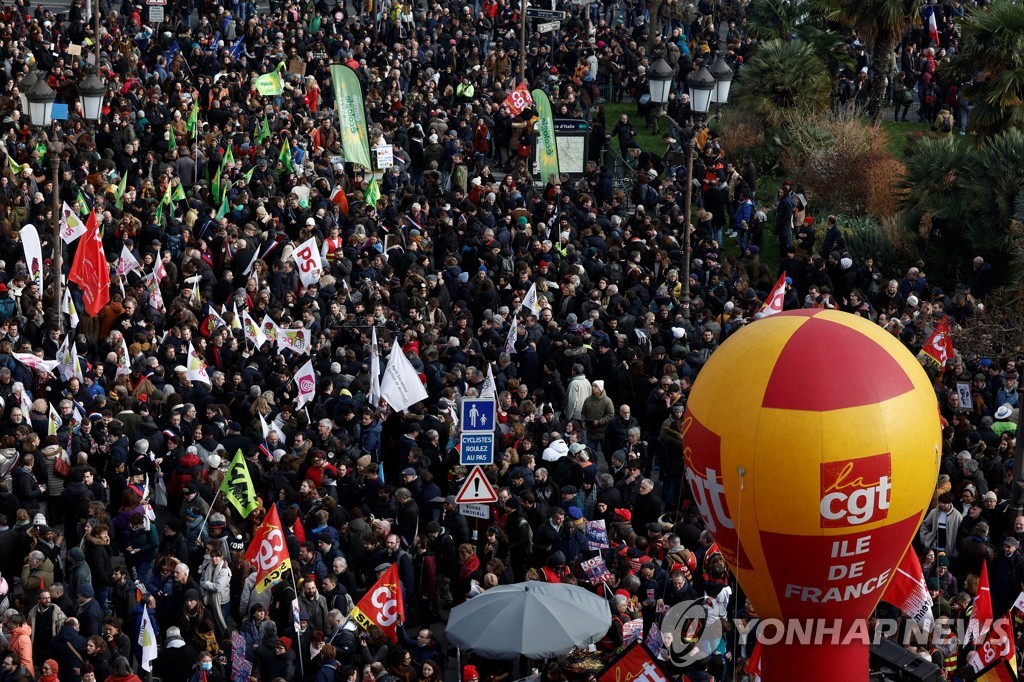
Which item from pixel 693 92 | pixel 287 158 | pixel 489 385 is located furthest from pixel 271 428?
pixel 287 158

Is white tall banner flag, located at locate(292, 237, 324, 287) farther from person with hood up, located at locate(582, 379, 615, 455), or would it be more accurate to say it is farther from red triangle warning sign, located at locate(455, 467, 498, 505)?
red triangle warning sign, located at locate(455, 467, 498, 505)

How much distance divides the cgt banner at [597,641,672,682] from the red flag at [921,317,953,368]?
934 centimetres

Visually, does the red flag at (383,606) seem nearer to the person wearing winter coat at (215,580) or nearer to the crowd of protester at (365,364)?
the crowd of protester at (365,364)

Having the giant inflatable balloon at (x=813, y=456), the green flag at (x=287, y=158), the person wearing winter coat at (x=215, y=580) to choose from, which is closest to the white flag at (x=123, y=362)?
the person wearing winter coat at (x=215, y=580)

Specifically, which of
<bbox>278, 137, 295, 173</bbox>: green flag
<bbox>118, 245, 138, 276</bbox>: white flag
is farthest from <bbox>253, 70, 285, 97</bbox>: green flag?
<bbox>118, 245, 138, 276</bbox>: white flag

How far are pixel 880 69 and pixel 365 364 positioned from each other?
17769mm

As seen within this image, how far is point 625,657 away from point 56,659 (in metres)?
5.49

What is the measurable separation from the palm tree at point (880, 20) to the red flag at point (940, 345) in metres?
13.8

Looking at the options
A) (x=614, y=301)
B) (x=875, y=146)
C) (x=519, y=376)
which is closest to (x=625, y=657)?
(x=519, y=376)

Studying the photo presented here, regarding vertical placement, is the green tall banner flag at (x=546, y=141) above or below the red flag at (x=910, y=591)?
below

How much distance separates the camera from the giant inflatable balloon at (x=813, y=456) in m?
14.9

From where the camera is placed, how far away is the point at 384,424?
76.2ft

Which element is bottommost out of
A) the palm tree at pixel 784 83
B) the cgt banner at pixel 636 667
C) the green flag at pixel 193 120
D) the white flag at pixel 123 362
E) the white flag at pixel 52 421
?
the palm tree at pixel 784 83

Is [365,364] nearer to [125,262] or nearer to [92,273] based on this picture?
[92,273]
